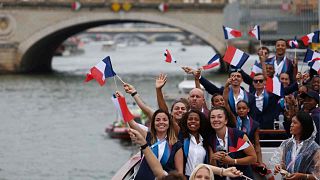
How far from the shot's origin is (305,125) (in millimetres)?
6246

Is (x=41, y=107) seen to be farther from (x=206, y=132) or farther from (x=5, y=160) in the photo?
(x=206, y=132)

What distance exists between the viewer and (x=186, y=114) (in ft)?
21.6

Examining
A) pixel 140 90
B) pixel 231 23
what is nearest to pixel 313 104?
pixel 140 90

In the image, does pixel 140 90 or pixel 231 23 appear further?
pixel 231 23

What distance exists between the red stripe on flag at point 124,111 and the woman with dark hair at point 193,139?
47 centimetres

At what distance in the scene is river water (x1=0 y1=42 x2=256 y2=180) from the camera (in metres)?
19.0

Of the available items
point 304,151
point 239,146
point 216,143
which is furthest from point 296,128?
point 216,143

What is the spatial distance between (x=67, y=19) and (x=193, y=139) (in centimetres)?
3692

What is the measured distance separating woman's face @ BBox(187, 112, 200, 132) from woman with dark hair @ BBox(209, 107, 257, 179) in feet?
0.36

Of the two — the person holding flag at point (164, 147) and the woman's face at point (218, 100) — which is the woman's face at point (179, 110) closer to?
the woman's face at point (218, 100)

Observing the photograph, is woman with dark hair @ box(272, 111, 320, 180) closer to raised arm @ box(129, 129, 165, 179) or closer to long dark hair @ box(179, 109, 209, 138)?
long dark hair @ box(179, 109, 209, 138)

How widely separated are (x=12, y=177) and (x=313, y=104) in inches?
444

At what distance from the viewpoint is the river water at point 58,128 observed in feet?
62.4

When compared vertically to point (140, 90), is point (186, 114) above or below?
above
